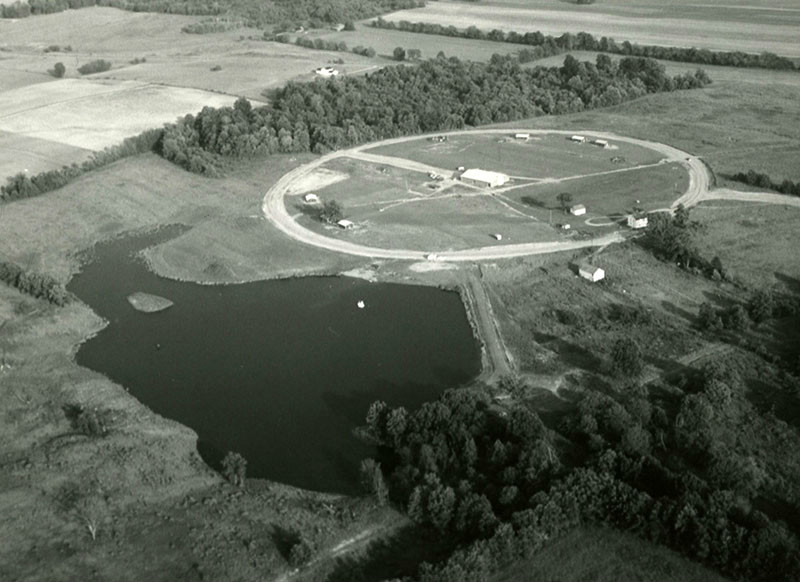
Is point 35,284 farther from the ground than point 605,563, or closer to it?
farther from the ground

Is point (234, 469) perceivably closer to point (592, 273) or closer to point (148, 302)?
point (148, 302)

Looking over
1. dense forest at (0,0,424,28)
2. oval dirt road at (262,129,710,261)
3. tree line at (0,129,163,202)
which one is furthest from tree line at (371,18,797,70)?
tree line at (0,129,163,202)

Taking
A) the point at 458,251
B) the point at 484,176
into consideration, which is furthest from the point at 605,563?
the point at 484,176

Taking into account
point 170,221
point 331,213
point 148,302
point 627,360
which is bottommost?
point 148,302

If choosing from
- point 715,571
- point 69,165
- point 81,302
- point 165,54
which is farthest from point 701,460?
point 165,54

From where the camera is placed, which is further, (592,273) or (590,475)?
(592,273)

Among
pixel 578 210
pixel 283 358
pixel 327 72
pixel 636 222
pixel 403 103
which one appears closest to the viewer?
pixel 283 358

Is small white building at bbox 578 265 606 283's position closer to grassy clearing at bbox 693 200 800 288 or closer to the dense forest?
grassy clearing at bbox 693 200 800 288
